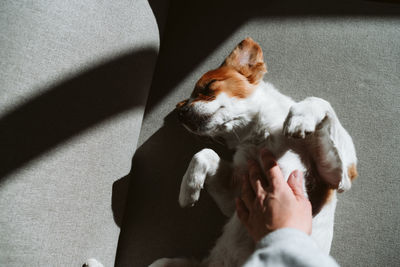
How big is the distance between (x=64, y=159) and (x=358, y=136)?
1547mm

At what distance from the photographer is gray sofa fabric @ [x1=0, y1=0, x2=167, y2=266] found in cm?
121

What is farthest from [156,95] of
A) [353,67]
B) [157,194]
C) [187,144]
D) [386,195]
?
[386,195]

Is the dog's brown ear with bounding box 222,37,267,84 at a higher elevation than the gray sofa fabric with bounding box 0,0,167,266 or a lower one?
higher

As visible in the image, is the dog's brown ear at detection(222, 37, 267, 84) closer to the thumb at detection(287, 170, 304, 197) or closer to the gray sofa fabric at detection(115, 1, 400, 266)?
the gray sofa fabric at detection(115, 1, 400, 266)

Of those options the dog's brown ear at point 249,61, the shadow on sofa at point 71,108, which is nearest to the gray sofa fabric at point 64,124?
the shadow on sofa at point 71,108

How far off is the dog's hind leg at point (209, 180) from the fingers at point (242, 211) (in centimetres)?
16

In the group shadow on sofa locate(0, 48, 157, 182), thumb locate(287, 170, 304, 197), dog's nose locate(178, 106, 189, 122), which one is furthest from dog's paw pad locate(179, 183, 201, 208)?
shadow on sofa locate(0, 48, 157, 182)

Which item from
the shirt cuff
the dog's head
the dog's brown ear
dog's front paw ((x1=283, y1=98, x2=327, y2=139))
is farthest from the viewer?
the dog's brown ear

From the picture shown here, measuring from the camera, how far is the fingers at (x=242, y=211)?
1319 millimetres

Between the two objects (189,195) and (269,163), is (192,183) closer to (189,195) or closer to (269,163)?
(189,195)

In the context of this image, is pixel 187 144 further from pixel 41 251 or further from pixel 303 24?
pixel 303 24

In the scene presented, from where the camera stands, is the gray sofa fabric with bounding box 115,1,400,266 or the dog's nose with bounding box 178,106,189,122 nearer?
the dog's nose with bounding box 178,106,189,122

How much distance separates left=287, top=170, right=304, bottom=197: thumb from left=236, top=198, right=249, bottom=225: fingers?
240mm

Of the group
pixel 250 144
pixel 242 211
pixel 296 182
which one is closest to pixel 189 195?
pixel 242 211
